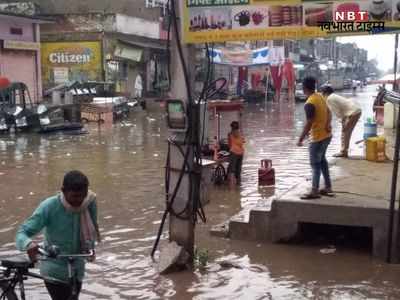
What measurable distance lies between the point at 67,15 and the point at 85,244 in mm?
33365

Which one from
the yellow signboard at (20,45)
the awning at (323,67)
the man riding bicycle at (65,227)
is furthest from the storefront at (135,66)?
the awning at (323,67)

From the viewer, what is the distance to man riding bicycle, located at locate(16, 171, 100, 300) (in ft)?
14.0

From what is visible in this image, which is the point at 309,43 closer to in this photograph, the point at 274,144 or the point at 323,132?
the point at 274,144

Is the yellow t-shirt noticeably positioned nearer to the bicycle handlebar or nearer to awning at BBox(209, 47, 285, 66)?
the bicycle handlebar

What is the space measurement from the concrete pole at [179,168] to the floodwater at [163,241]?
42cm

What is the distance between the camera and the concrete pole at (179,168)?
22.2ft

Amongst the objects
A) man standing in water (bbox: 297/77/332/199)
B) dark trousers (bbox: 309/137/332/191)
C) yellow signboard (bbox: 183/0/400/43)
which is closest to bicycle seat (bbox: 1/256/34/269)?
yellow signboard (bbox: 183/0/400/43)

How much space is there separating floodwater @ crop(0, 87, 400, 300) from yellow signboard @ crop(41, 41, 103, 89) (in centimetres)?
1743

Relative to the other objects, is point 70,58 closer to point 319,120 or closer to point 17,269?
point 319,120

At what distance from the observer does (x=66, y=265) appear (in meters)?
4.38

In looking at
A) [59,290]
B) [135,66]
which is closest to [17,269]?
[59,290]

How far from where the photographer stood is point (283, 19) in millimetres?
6523

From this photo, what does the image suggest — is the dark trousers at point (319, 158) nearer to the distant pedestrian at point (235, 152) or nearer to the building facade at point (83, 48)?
the distant pedestrian at point (235, 152)

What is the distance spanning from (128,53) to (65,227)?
34351 millimetres
